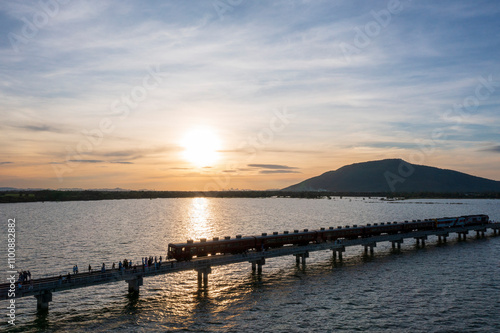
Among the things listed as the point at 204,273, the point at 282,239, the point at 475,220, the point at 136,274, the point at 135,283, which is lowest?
the point at 204,273

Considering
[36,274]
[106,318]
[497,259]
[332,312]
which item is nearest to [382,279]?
[332,312]

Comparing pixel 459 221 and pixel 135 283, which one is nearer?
pixel 135 283

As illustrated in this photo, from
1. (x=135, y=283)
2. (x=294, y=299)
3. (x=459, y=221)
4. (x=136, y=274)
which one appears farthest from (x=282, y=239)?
(x=459, y=221)

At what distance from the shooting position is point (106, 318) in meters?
39.1

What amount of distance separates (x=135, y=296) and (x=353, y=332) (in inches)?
1093

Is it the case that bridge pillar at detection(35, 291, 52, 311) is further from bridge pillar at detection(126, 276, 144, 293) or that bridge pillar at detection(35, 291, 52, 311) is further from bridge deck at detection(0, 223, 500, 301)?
bridge pillar at detection(126, 276, 144, 293)

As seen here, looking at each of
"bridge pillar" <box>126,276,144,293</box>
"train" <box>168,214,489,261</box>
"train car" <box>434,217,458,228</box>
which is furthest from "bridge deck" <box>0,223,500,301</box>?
"train car" <box>434,217,458,228</box>

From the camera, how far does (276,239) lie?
217 feet

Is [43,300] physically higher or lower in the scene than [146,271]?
lower

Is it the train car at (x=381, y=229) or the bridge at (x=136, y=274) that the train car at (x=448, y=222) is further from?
the bridge at (x=136, y=274)

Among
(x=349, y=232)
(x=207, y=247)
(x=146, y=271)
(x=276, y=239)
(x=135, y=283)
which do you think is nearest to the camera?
(x=135, y=283)

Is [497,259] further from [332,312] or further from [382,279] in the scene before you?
[332,312]

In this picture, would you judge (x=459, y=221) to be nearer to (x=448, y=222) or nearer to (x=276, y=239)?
(x=448, y=222)

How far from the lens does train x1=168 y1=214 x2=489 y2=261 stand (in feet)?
179
